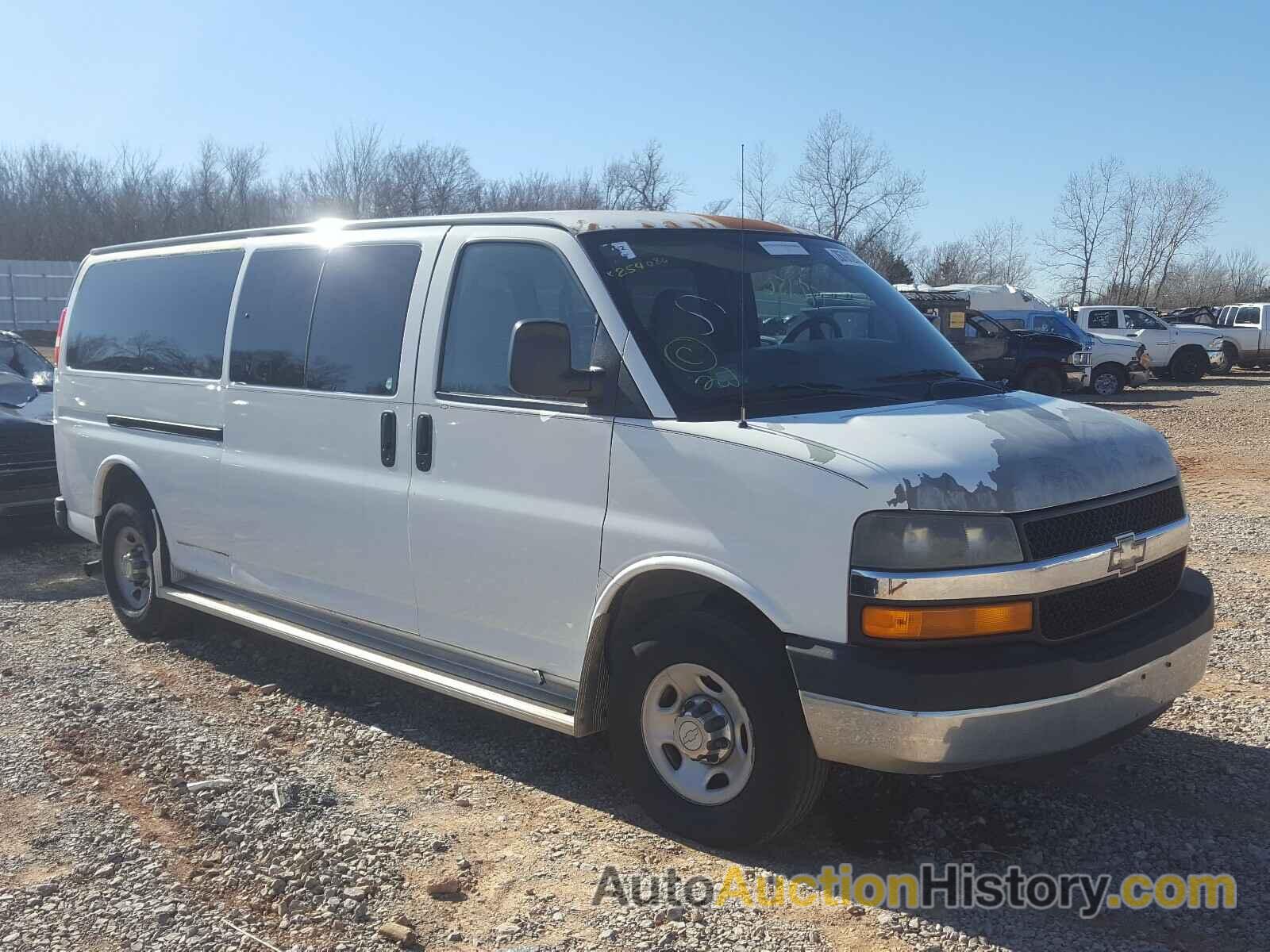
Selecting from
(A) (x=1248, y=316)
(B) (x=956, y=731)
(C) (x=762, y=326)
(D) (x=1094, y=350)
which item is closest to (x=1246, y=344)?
(A) (x=1248, y=316)

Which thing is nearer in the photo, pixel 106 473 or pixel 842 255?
pixel 842 255

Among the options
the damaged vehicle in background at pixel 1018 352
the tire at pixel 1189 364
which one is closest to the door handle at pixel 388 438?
the damaged vehicle in background at pixel 1018 352

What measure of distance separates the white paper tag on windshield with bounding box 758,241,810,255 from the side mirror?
1.04 m

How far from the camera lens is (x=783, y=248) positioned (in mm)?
4617

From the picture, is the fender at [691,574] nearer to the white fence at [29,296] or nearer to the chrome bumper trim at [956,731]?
the chrome bumper trim at [956,731]

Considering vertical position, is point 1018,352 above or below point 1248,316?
below

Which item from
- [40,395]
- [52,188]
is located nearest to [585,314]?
[40,395]

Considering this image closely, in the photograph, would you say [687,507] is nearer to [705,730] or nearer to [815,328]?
[705,730]

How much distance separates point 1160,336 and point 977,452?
26.7m

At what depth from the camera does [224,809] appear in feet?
13.8

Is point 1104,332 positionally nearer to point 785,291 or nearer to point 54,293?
point 785,291

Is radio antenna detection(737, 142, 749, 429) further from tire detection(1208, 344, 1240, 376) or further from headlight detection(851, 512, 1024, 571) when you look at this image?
tire detection(1208, 344, 1240, 376)

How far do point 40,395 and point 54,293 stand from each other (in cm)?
3268

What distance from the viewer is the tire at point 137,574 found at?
20.9ft
